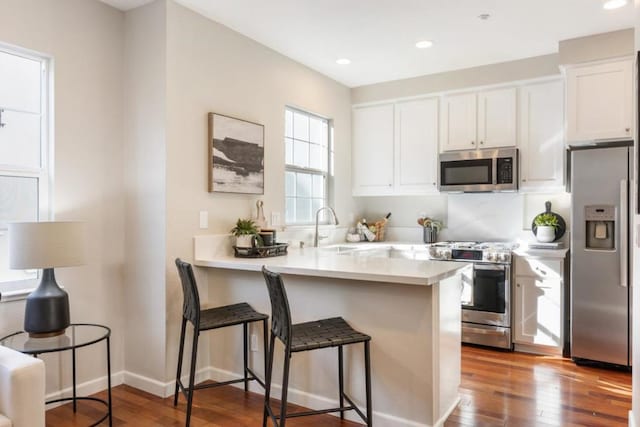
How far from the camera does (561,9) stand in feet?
9.98

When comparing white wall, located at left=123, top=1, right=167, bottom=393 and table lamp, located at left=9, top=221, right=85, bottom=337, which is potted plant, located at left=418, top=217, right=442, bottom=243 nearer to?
white wall, located at left=123, top=1, right=167, bottom=393

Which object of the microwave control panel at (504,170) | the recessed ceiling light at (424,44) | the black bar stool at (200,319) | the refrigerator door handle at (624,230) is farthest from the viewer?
the microwave control panel at (504,170)

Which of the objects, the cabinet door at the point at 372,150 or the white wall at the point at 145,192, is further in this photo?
the cabinet door at the point at 372,150

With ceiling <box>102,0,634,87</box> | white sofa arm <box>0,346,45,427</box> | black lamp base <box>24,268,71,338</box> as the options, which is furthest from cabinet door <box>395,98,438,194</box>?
white sofa arm <box>0,346,45,427</box>

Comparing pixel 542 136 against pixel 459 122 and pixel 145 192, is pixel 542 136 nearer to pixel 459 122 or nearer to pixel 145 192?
pixel 459 122

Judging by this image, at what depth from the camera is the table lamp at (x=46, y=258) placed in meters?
2.25

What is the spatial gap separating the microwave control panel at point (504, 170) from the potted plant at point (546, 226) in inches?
17.5

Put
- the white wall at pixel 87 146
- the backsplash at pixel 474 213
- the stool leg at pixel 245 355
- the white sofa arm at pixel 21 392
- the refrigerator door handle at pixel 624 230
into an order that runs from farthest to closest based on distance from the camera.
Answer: the backsplash at pixel 474 213 → the refrigerator door handle at pixel 624 230 → the stool leg at pixel 245 355 → the white wall at pixel 87 146 → the white sofa arm at pixel 21 392

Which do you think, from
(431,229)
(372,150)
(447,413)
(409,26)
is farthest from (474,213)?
(447,413)

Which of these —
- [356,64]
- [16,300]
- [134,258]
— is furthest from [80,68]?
[356,64]

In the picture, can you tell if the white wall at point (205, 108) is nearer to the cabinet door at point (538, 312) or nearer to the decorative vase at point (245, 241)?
the decorative vase at point (245, 241)

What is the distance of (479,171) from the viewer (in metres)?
4.21

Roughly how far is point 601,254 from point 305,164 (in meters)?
2.65

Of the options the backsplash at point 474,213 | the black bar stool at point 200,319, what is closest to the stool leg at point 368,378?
the black bar stool at point 200,319
